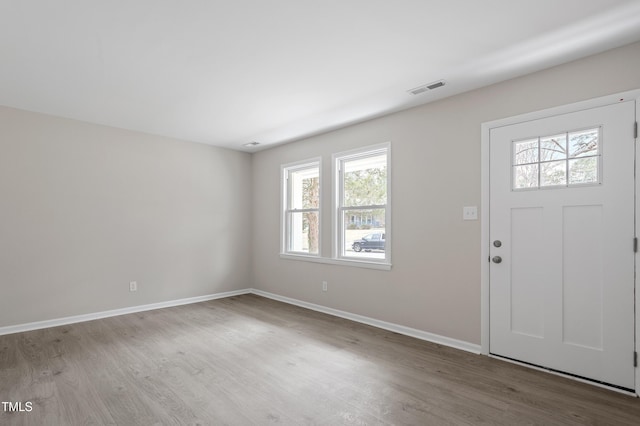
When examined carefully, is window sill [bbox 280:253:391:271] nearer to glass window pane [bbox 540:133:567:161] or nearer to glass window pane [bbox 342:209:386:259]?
glass window pane [bbox 342:209:386:259]

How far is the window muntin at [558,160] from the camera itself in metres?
2.59

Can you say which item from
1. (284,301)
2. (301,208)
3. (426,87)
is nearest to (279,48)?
(426,87)

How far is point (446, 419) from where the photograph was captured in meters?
2.09

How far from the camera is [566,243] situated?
8.84ft

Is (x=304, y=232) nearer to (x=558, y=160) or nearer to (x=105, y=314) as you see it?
(x=105, y=314)

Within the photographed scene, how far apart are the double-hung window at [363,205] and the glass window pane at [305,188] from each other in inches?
22.3

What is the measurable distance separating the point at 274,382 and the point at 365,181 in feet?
8.69

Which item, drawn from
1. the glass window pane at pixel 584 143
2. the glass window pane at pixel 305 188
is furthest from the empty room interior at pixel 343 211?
the glass window pane at pixel 305 188

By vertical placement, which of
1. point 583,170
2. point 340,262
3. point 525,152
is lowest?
point 340,262

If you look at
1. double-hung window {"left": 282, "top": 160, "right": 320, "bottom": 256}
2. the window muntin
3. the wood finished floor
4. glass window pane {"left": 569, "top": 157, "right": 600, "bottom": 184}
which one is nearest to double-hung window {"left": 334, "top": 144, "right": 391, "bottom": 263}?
double-hung window {"left": 282, "top": 160, "right": 320, "bottom": 256}

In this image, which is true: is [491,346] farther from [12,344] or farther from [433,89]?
[12,344]

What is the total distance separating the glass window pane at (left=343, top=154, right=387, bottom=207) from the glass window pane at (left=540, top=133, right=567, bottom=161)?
1.69 meters

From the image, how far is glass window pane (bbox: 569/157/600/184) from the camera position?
8.47ft

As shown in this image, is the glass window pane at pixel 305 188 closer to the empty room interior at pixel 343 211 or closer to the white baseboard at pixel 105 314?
the empty room interior at pixel 343 211
